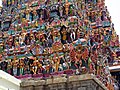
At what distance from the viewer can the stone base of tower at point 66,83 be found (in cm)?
1515

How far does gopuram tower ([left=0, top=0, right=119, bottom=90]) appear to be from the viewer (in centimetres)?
1590

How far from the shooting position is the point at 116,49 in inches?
993

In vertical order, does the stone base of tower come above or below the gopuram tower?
below

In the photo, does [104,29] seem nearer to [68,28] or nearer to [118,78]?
[118,78]

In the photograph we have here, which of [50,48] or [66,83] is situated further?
[50,48]

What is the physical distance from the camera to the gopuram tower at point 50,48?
15.9 meters

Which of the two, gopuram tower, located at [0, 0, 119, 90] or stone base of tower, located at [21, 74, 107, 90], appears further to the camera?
gopuram tower, located at [0, 0, 119, 90]

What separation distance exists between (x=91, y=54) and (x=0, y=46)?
242 inches

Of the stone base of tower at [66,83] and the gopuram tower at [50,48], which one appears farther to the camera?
the gopuram tower at [50,48]

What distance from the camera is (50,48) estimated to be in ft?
61.0

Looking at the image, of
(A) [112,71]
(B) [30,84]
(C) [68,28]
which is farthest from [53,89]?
(A) [112,71]

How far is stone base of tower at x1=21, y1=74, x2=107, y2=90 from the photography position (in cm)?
1515

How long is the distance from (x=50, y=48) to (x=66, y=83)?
3556mm

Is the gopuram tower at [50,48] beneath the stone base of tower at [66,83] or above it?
above
